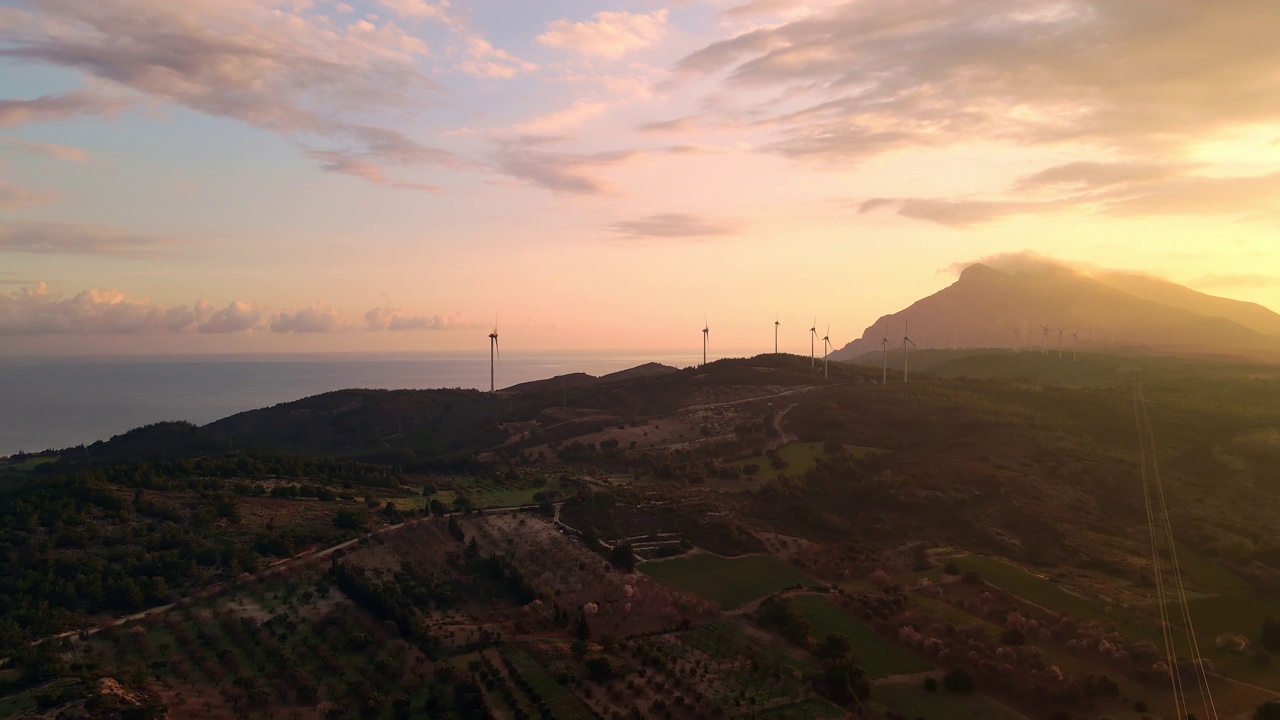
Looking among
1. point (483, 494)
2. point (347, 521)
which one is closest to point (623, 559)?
point (347, 521)

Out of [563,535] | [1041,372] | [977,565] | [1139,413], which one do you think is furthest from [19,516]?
[1041,372]

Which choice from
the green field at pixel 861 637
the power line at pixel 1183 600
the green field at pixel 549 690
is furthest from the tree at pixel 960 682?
the green field at pixel 549 690

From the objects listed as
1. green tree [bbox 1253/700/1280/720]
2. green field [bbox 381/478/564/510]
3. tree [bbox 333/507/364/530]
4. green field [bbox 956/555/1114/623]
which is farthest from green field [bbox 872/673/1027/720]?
green field [bbox 381/478/564/510]

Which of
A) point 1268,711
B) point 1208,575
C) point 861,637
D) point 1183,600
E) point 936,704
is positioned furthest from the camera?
point 1208,575

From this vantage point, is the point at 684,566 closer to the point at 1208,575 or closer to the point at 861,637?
the point at 861,637

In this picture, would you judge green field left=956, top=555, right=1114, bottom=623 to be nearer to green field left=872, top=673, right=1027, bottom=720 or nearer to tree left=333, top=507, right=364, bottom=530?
green field left=872, top=673, right=1027, bottom=720

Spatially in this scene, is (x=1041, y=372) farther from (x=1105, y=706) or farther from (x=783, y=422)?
(x=1105, y=706)
